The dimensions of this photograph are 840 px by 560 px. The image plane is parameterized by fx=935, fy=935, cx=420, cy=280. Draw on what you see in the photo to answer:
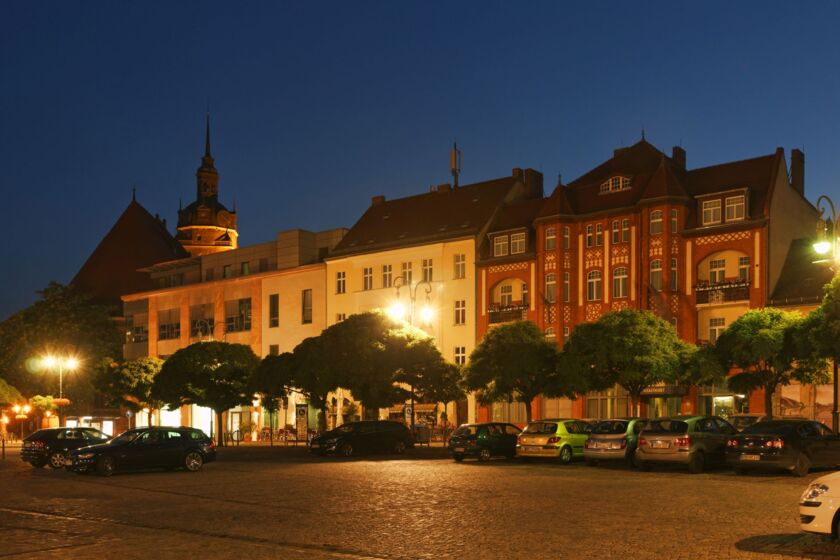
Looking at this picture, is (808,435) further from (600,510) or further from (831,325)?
(600,510)

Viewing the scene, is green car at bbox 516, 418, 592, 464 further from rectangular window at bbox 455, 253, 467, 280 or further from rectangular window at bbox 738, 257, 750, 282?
rectangular window at bbox 455, 253, 467, 280

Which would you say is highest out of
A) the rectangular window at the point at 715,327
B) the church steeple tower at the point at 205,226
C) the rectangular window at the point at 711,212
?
the church steeple tower at the point at 205,226

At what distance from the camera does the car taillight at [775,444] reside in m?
23.6

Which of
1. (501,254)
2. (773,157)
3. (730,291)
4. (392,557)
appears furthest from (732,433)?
(501,254)

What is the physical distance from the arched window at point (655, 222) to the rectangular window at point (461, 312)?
1338cm

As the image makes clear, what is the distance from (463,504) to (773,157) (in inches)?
1491

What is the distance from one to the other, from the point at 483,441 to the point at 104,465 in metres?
12.6

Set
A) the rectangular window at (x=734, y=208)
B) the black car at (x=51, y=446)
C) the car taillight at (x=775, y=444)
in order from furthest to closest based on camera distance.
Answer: the rectangular window at (x=734, y=208), the black car at (x=51, y=446), the car taillight at (x=775, y=444)

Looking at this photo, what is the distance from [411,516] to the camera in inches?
632

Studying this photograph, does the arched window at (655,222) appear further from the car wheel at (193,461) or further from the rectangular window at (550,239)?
the car wheel at (193,461)

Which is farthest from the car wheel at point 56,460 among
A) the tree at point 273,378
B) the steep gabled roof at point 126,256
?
the steep gabled roof at point 126,256

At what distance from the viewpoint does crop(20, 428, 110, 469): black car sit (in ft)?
107

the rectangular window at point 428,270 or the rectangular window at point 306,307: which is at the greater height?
the rectangular window at point 428,270

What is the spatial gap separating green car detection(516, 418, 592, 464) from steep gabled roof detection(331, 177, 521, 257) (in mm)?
28209
